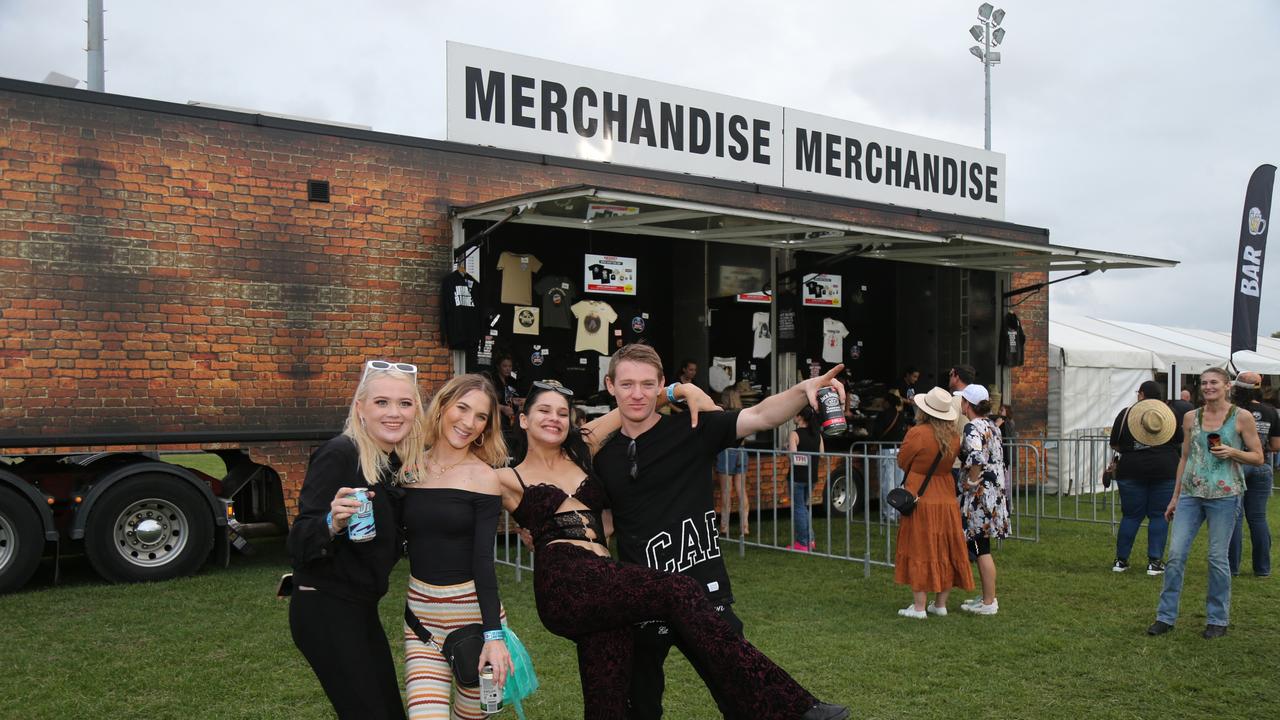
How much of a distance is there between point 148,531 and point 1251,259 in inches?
493

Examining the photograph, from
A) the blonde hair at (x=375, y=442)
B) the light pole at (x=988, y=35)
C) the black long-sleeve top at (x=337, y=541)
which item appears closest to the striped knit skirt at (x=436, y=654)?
the black long-sleeve top at (x=337, y=541)

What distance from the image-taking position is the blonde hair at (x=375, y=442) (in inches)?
134

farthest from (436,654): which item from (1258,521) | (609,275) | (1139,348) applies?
(1139,348)

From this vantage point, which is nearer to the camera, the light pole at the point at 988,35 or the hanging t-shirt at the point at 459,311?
the hanging t-shirt at the point at 459,311

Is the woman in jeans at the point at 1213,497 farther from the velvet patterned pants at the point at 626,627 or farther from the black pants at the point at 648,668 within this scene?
the velvet patterned pants at the point at 626,627

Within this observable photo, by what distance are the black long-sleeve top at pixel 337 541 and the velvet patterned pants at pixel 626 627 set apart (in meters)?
0.54

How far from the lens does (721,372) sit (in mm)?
13828

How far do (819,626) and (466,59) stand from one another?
7215 mm

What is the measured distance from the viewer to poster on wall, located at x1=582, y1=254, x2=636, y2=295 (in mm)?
12578

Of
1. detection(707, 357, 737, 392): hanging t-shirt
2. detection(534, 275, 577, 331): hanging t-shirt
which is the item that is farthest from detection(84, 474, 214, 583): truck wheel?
detection(707, 357, 737, 392): hanging t-shirt

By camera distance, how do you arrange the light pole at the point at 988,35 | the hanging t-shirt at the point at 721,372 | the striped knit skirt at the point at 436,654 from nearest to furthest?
the striped knit skirt at the point at 436,654
the hanging t-shirt at the point at 721,372
the light pole at the point at 988,35

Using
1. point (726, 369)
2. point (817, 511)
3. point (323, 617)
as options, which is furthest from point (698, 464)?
point (817, 511)

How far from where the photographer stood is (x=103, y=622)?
736 centimetres

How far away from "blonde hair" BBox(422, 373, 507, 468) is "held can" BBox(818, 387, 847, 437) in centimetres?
116
